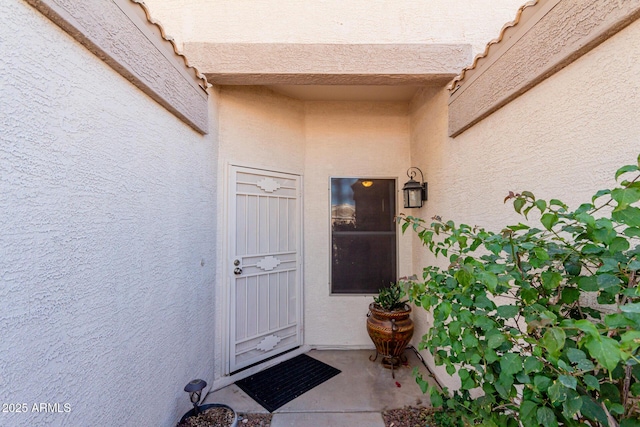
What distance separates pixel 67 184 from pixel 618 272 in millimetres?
2089

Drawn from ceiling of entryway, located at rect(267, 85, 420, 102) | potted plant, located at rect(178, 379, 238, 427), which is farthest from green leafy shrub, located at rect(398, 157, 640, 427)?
ceiling of entryway, located at rect(267, 85, 420, 102)

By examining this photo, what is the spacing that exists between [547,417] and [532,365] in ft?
0.54

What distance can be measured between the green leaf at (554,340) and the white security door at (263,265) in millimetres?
2781

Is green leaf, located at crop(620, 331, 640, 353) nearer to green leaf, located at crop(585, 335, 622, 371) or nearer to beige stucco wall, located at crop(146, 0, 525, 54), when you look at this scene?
green leaf, located at crop(585, 335, 622, 371)

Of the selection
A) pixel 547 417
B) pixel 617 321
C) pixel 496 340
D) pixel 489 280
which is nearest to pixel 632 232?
pixel 617 321

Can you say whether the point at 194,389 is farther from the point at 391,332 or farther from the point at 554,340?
the point at 554,340

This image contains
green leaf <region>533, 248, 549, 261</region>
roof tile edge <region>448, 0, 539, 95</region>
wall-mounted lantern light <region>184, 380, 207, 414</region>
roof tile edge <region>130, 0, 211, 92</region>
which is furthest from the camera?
wall-mounted lantern light <region>184, 380, 207, 414</region>

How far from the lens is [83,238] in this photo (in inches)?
49.1

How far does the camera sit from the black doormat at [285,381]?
8.45 ft

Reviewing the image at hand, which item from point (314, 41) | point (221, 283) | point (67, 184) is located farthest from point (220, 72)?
point (221, 283)

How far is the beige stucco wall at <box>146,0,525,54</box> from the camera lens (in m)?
2.57

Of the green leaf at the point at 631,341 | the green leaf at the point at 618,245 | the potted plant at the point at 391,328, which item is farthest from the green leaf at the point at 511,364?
the potted plant at the point at 391,328

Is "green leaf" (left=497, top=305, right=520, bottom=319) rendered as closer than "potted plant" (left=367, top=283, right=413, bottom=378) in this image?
Yes

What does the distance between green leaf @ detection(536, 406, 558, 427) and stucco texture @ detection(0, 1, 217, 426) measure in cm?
176
